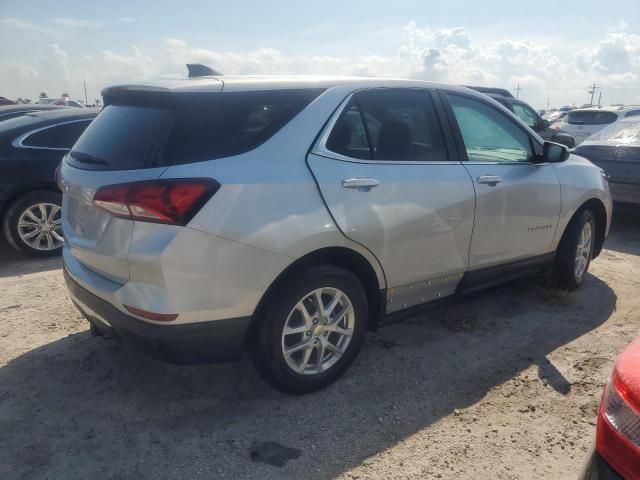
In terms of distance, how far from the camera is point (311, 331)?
2.94 meters

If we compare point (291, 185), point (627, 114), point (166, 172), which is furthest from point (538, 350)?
point (627, 114)

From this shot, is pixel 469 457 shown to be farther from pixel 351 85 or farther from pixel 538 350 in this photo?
pixel 351 85

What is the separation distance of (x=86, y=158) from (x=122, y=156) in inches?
14.3

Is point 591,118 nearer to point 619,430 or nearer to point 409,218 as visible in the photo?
point 409,218

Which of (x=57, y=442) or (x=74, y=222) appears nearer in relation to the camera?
(x=57, y=442)

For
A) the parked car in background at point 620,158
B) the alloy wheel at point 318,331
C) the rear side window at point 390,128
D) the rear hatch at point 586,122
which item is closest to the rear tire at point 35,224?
the alloy wheel at point 318,331

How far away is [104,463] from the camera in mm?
2482

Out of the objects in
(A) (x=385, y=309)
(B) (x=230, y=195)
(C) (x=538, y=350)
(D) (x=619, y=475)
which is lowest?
(C) (x=538, y=350)

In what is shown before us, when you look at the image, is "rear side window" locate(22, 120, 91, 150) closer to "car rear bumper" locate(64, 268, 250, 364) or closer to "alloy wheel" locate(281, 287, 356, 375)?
"car rear bumper" locate(64, 268, 250, 364)

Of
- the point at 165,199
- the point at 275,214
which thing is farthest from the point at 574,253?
the point at 165,199

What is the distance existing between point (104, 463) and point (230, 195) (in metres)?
1.39

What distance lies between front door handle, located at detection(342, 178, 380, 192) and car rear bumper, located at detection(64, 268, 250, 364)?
89 cm

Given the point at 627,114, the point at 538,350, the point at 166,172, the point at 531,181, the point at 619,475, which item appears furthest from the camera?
the point at 627,114

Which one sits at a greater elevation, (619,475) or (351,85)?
(351,85)
